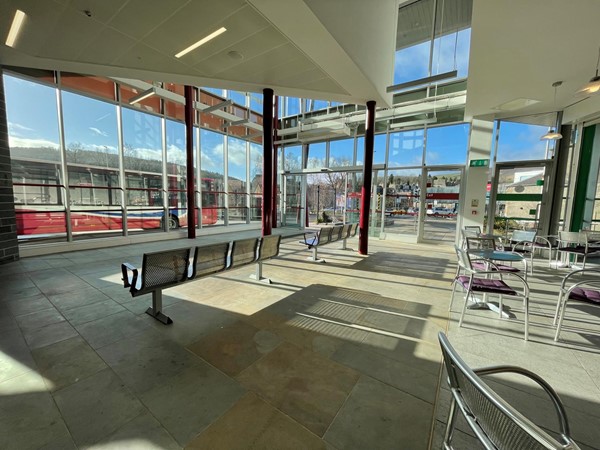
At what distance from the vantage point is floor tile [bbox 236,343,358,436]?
174cm

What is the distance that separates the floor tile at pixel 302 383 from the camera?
174 centimetres

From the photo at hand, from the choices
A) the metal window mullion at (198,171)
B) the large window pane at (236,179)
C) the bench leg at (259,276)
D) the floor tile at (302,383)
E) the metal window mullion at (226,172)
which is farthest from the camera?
the large window pane at (236,179)

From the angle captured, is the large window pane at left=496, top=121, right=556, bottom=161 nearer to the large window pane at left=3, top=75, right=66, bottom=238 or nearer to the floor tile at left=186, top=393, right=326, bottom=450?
the floor tile at left=186, top=393, right=326, bottom=450

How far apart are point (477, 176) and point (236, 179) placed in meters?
9.12

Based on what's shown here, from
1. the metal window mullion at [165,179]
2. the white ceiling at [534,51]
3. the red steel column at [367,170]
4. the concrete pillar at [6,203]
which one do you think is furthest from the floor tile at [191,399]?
the metal window mullion at [165,179]

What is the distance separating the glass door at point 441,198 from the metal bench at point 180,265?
7.12 meters

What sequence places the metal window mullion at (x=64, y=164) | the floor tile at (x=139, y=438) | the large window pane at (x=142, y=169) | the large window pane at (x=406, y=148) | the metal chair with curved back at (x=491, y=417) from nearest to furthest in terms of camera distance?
the metal chair with curved back at (x=491, y=417), the floor tile at (x=139, y=438), the metal window mullion at (x=64, y=164), the large window pane at (x=142, y=169), the large window pane at (x=406, y=148)

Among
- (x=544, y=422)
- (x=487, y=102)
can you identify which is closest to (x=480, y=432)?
(x=544, y=422)

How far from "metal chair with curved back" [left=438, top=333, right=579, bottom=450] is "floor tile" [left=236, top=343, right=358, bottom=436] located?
0.82 metres

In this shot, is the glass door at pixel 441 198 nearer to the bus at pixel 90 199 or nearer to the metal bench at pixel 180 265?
the metal bench at pixel 180 265

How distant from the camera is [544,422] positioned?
1.69 m

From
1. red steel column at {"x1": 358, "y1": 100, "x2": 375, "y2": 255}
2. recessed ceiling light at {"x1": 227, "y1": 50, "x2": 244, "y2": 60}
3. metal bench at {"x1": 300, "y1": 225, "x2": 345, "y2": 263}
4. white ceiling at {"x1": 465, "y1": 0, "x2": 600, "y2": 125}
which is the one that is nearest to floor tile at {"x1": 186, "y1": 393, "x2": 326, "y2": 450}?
metal bench at {"x1": 300, "y1": 225, "x2": 345, "y2": 263}

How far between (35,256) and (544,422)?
897cm

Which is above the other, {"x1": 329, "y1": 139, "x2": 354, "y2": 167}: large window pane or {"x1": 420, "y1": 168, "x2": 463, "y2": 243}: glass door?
{"x1": 329, "y1": 139, "x2": 354, "y2": 167}: large window pane
